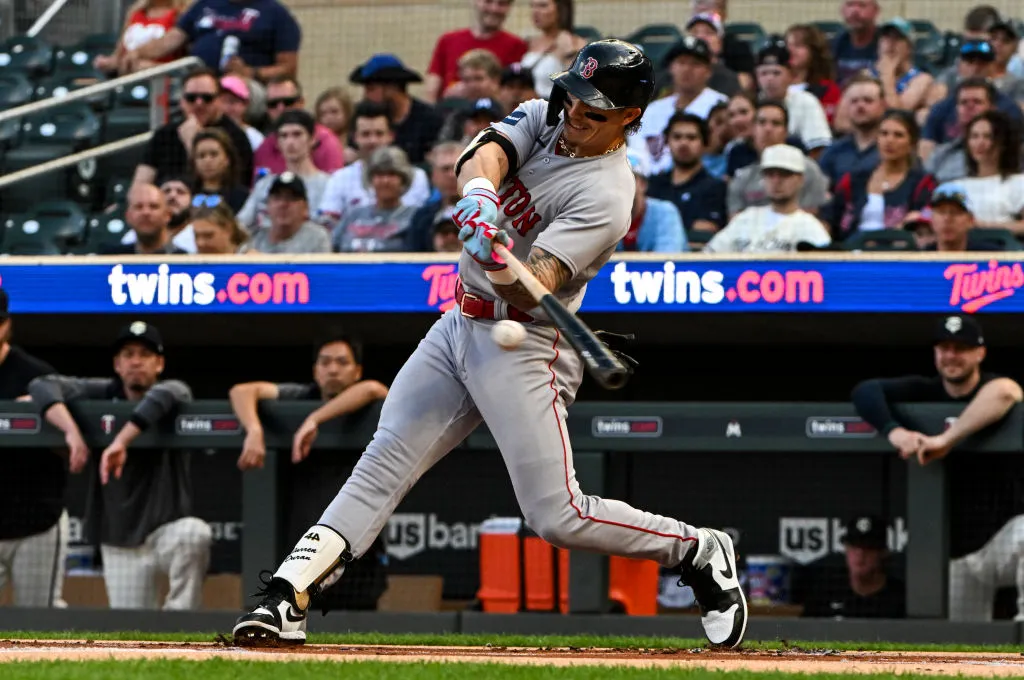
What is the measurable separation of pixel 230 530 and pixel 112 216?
10.3ft

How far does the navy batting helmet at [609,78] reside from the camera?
432cm

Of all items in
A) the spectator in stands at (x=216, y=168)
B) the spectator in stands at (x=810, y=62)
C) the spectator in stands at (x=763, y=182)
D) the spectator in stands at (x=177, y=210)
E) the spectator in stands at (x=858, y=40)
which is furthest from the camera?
the spectator in stands at (x=858, y=40)

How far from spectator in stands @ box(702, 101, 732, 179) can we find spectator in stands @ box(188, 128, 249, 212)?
2494 mm

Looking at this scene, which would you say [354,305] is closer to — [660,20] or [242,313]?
[242,313]

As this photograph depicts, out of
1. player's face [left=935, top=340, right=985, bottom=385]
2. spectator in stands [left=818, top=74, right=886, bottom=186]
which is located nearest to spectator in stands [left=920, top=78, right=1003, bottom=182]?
spectator in stands [left=818, top=74, right=886, bottom=186]

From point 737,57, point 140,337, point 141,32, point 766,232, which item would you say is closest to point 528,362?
point 140,337

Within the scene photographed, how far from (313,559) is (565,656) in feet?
2.27

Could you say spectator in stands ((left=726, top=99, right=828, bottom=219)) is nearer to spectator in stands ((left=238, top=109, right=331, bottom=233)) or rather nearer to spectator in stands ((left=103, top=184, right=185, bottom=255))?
spectator in stands ((left=238, top=109, right=331, bottom=233))

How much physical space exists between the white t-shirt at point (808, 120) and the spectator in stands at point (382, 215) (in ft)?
7.06

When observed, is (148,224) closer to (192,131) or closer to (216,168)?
(216,168)

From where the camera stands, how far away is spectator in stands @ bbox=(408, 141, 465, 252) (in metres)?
8.27

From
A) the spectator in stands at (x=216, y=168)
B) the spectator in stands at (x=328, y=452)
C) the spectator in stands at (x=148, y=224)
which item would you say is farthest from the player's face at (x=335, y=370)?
the spectator in stands at (x=216, y=168)

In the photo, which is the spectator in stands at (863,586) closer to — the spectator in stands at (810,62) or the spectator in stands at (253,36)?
the spectator in stands at (810,62)

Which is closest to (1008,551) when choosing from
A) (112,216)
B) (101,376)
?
(101,376)
